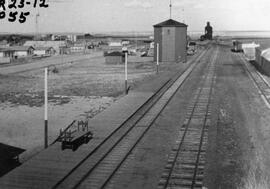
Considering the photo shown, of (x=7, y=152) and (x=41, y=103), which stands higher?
(x=41, y=103)

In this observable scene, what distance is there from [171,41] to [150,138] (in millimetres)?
47843

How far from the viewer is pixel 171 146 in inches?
677

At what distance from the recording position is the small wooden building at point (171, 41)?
64.7 meters

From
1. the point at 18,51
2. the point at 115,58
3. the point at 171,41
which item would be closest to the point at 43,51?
the point at 18,51

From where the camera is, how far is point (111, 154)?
1596cm

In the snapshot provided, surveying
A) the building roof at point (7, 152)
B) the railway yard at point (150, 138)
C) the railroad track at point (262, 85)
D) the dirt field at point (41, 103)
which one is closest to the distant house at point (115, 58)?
the dirt field at point (41, 103)

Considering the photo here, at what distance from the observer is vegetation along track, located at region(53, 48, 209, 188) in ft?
41.9

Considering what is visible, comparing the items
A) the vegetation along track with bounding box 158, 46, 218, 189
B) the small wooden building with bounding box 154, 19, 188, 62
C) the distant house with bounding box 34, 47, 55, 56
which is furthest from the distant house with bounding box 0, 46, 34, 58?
the vegetation along track with bounding box 158, 46, 218, 189

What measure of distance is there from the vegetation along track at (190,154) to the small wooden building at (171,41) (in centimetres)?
3926

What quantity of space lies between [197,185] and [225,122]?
10027 mm

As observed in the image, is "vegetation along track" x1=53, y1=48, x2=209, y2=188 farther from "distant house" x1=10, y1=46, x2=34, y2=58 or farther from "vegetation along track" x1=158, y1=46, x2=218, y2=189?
"distant house" x1=10, y1=46, x2=34, y2=58

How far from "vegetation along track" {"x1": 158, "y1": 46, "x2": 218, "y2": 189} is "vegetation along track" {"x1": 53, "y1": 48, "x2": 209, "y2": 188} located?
1949mm

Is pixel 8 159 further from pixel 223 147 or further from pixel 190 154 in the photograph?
pixel 223 147

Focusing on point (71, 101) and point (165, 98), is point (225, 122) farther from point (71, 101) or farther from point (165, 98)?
point (71, 101)
